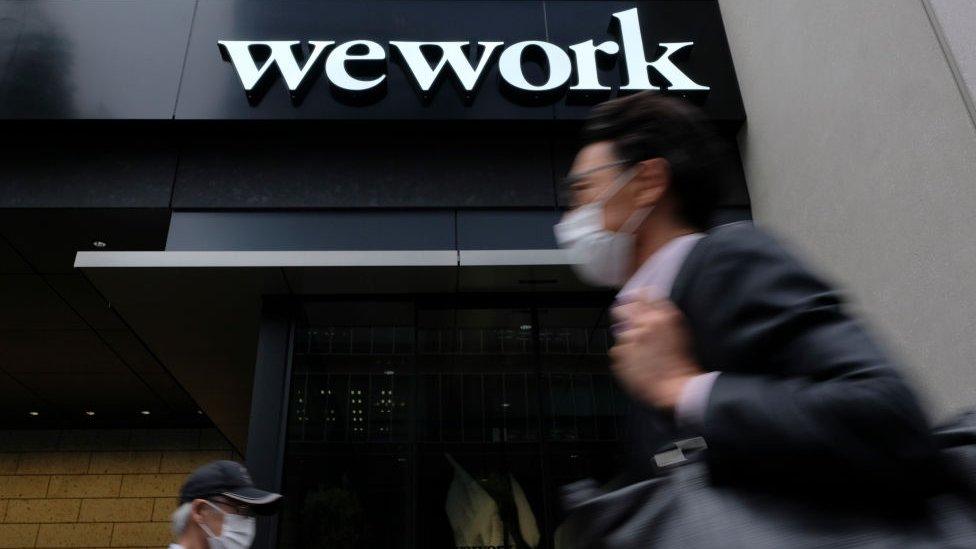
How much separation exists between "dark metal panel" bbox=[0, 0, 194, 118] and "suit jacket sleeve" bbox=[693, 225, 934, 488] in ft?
19.0

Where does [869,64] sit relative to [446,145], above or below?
below

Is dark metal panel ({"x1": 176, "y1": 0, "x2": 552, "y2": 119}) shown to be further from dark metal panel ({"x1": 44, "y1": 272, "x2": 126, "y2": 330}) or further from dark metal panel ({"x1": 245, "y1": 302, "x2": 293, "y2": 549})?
dark metal panel ({"x1": 44, "y1": 272, "x2": 126, "y2": 330})

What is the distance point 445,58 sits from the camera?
574 centimetres

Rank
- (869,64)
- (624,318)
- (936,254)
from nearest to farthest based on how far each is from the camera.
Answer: (624,318) < (936,254) < (869,64)

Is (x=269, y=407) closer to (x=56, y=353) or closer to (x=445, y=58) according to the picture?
(x=445, y=58)

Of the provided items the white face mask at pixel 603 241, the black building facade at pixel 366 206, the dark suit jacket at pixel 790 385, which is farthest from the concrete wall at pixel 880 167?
the dark suit jacket at pixel 790 385

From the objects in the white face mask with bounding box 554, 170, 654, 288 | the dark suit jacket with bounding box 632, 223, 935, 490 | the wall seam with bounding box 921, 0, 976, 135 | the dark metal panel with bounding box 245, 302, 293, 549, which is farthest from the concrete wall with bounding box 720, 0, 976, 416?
the dark metal panel with bounding box 245, 302, 293, 549

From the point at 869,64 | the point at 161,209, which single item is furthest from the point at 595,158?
the point at 161,209

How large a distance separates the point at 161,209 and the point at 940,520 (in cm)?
584

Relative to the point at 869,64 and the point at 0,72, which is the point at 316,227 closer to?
the point at 0,72

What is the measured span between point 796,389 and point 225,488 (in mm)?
2927

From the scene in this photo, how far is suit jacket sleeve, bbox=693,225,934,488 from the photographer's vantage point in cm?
77

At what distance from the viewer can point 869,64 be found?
4227 millimetres

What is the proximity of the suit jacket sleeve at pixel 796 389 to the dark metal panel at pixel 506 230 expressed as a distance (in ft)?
15.6
